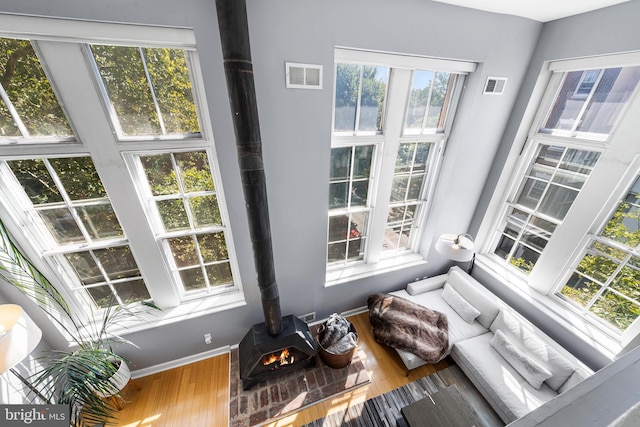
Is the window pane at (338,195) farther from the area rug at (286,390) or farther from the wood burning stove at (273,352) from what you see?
the area rug at (286,390)

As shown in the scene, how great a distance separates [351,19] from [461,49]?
1181 millimetres

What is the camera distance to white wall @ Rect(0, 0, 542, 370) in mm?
1557

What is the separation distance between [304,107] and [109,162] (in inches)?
63.0

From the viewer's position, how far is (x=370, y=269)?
307 centimetres

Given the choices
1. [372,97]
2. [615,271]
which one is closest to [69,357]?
[372,97]

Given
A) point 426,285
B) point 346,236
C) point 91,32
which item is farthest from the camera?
point 426,285

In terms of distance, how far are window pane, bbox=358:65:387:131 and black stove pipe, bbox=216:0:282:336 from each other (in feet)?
3.86

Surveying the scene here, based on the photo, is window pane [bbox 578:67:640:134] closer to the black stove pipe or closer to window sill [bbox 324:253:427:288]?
Result: window sill [bbox 324:253:427:288]

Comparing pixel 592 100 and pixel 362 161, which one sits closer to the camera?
pixel 592 100

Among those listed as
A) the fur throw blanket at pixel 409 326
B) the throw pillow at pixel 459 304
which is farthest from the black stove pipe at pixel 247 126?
the throw pillow at pixel 459 304

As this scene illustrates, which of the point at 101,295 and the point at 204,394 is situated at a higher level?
the point at 101,295

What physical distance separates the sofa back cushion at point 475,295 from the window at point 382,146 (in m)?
0.84

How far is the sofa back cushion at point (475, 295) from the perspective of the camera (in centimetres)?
276

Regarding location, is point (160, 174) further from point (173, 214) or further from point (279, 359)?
point (279, 359)
